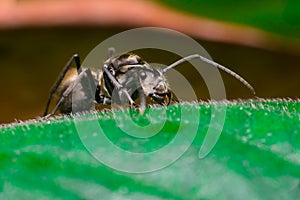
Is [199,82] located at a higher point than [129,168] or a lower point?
higher

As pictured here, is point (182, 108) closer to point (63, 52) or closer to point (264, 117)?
point (264, 117)

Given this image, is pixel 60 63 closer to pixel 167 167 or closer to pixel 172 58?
pixel 172 58

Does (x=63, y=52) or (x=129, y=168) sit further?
(x=63, y=52)

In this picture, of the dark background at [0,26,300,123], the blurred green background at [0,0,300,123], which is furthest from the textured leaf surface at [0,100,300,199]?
the dark background at [0,26,300,123]

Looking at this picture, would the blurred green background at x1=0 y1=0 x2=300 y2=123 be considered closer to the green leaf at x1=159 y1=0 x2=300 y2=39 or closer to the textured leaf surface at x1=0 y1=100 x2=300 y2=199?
the green leaf at x1=159 y1=0 x2=300 y2=39

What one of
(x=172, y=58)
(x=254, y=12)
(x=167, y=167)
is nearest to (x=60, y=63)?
(x=172, y=58)

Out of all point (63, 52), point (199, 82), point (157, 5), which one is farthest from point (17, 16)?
point (199, 82)

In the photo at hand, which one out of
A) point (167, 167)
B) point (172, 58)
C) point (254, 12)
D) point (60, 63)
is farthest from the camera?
point (60, 63)
